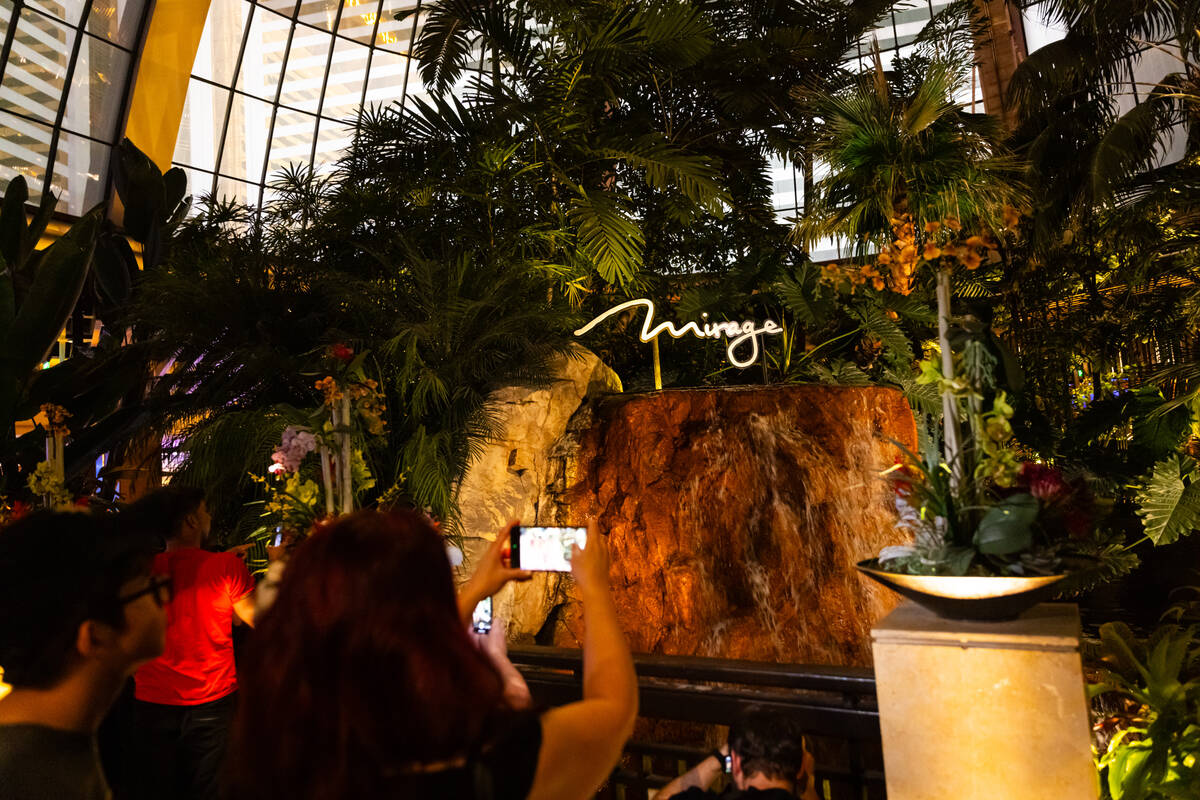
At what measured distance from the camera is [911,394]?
25.4 feet

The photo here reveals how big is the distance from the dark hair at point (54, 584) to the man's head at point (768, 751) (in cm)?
137

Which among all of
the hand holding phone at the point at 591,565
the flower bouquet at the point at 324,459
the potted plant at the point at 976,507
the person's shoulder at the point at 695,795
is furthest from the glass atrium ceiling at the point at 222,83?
the hand holding phone at the point at 591,565

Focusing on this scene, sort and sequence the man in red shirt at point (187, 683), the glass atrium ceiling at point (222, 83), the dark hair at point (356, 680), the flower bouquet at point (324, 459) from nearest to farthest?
the dark hair at point (356, 680) < the man in red shirt at point (187, 683) < the flower bouquet at point (324, 459) < the glass atrium ceiling at point (222, 83)

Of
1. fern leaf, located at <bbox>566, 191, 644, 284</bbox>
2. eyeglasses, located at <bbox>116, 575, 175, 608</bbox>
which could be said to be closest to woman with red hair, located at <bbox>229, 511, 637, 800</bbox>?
eyeglasses, located at <bbox>116, 575, 175, 608</bbox>

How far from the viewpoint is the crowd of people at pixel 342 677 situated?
1021 millimetres

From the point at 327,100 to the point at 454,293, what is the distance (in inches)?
503

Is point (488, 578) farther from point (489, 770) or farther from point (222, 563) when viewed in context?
point (222, 563)

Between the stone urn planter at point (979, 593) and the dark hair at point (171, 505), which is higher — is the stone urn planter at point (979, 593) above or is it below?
below

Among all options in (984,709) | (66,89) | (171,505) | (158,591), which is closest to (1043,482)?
(984,709)

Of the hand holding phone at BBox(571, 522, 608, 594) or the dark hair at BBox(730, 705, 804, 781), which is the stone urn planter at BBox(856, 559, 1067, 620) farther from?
the hand holding phone at BBox(571, 522, 608, 594)

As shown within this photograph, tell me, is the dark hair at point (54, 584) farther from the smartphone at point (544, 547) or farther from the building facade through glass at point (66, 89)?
the building facade through glass at point (66, 89)

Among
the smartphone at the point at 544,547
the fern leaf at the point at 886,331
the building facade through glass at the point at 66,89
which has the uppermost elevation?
the building facade through glass at the point at 66,89

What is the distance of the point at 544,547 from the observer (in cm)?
194

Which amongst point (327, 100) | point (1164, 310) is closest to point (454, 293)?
point (1164, 310)
